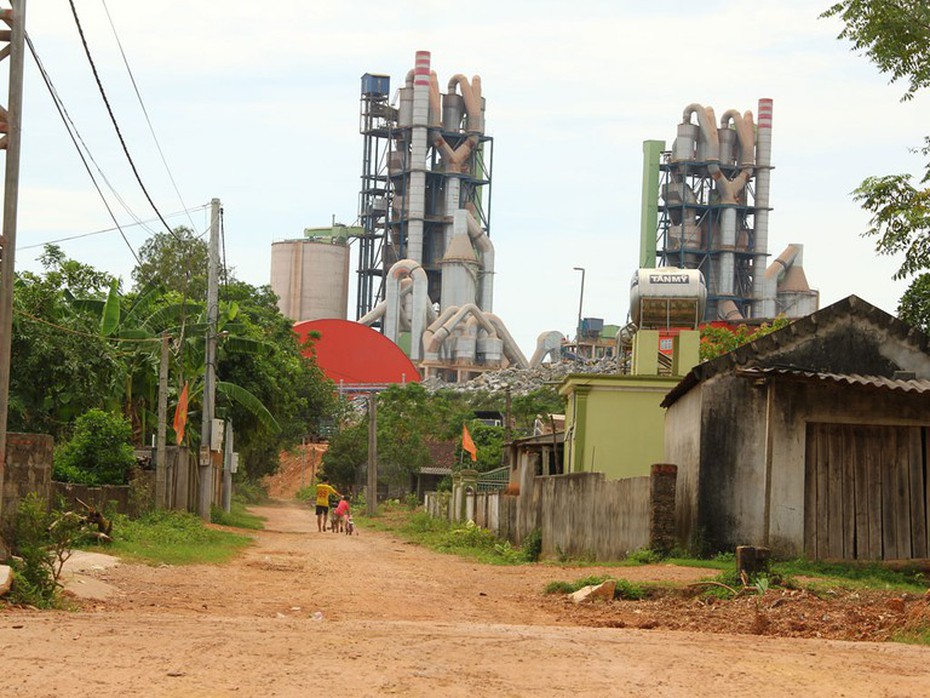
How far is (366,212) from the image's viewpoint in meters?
117

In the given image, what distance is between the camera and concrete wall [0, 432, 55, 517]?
17547 mm

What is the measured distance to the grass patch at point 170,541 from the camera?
22.0 m

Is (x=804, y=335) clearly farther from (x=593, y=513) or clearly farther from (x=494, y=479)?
(x=494, y=479)

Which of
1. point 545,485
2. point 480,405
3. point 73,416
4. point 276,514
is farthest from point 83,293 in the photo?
point 480,405

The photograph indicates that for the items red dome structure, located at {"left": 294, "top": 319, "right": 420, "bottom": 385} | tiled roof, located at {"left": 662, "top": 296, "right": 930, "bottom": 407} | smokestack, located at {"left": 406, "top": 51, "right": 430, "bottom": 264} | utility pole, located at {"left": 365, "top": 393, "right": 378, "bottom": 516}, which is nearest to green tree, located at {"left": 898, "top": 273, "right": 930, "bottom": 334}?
tiled roof, located at {"left": 662, "top": 296, "right": 930, "bottom": 407}

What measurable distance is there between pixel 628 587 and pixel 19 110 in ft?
27.2

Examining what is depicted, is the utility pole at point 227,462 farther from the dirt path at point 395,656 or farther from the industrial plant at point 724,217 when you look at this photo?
the industrial plant at point 724,217

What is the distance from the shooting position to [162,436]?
30.7m

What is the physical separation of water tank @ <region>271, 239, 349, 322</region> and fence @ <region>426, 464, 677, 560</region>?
79268 millimetres

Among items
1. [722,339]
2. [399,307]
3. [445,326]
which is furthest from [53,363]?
[399,307]

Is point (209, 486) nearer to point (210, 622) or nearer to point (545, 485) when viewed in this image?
point (545, 485)

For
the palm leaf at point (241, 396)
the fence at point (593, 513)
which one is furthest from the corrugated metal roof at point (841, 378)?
the palm leaf at point (241, 396)

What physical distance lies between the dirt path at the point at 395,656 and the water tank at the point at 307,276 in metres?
95.8

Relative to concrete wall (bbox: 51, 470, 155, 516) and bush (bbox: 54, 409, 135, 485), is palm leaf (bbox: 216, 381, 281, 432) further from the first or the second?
bush (bbox: 54, 409, 135, 485)
